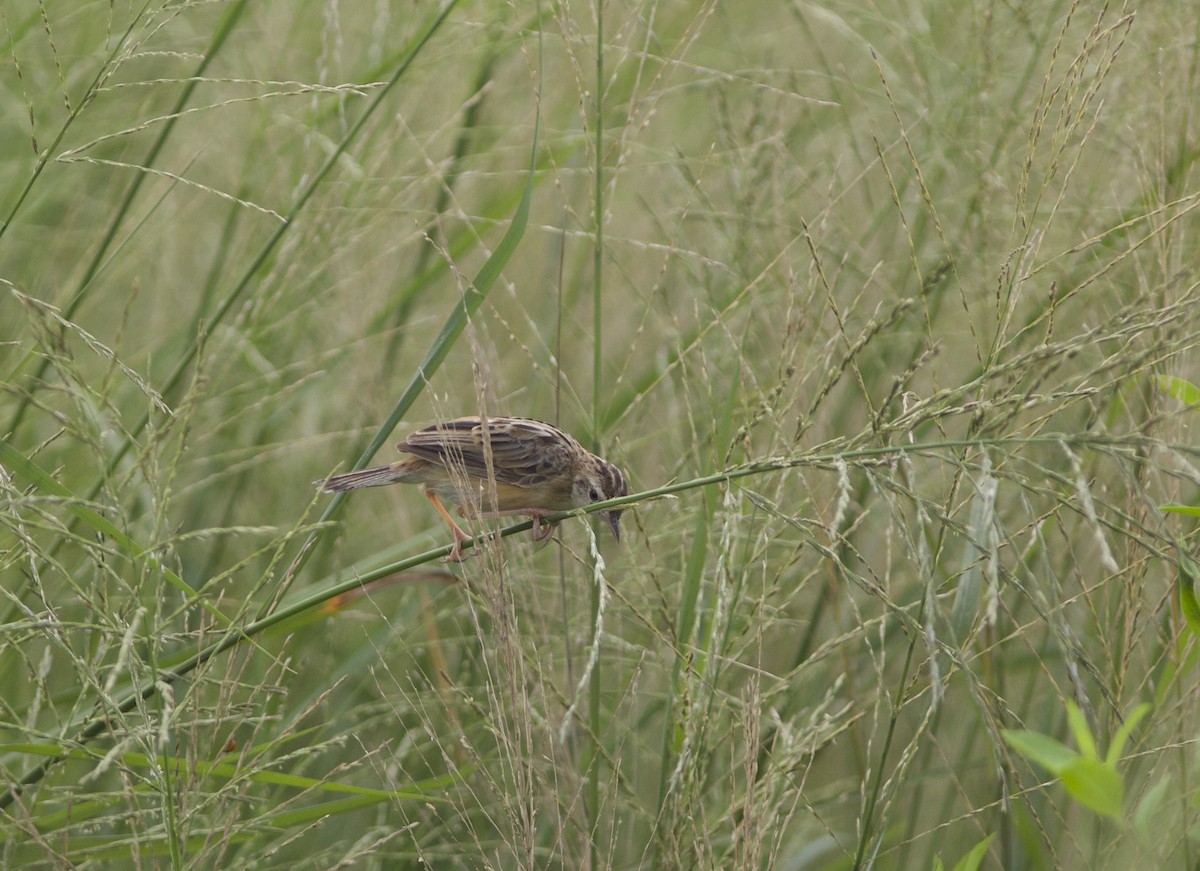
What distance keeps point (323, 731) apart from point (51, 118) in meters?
2.19

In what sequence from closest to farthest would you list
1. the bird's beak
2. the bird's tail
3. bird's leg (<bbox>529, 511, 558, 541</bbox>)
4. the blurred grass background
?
1. the blurred grass background
2. bird's leg (<bbox>529, 511, 558, 541</bbox>)
3. the bird's tail
4. the bird's beak

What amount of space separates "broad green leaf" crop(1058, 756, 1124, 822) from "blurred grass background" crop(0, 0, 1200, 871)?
139 mm

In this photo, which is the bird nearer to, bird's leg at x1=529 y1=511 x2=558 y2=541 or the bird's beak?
the bird's beak

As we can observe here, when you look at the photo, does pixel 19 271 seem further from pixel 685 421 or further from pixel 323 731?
pixel 685 421

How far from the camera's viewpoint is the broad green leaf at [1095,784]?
119 cm

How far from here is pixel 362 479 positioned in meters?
2.38

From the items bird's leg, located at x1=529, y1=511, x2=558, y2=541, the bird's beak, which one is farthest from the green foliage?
the bird's beak

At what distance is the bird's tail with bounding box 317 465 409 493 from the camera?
7.47 feet

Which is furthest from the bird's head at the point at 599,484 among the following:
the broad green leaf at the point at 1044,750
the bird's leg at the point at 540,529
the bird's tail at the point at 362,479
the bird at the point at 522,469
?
the broad green leaf at the point at 1044,750

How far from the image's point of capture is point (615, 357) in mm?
4242

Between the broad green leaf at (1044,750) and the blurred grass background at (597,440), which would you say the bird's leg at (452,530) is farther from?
the broad green leaf at (1044,750)

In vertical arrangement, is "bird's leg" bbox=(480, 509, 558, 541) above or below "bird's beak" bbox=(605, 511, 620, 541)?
above

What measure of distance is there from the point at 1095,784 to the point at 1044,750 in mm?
79

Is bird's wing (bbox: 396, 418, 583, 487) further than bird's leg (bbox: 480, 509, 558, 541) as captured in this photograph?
Yes
